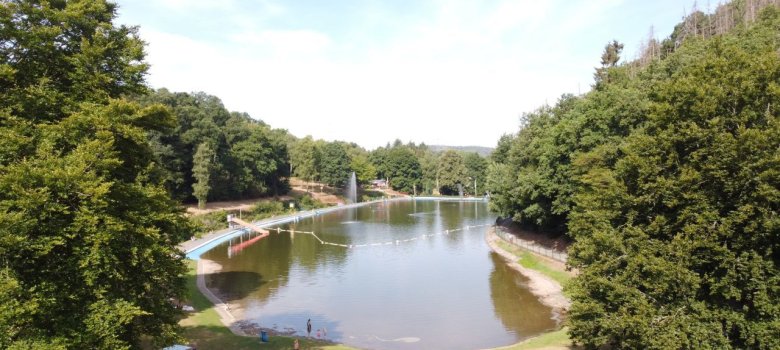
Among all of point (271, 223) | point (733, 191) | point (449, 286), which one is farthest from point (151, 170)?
point (271, 223)

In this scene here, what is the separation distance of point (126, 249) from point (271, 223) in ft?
179

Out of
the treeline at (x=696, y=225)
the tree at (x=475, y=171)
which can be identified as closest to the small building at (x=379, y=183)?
the tree at (x=475, y=171)

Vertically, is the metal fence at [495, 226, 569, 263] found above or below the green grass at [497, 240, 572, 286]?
above

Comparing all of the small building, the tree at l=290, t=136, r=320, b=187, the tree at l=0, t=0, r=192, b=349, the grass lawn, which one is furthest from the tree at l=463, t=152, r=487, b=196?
the tree at l=0, t=0, r=192, b=349

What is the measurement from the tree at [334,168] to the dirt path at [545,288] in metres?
59.4

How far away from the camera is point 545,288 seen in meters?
33.2

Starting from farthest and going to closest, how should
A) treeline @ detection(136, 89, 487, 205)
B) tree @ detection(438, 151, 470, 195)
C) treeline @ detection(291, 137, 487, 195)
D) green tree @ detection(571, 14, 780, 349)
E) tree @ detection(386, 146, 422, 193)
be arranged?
tree @ detection(386, 146, 422, 193)
tree @ detection(438, 151, 470, 195)
treeline @ detection(291, 137, 487, 195)
treeline @ detection(136, 89, 487, 205)
green tree @ detection(571, 14, 780, 349)

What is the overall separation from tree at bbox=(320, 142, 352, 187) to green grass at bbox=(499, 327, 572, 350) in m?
78.5

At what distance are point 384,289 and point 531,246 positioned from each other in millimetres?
16151

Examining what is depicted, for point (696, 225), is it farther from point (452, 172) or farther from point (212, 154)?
point (452, 172)

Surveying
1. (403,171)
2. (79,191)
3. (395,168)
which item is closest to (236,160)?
(395,168)

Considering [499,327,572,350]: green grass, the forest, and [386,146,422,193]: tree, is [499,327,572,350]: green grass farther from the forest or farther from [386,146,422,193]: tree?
[386,146,422,193]: tree

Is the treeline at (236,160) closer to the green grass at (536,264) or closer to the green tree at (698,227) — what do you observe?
the green grass at (536,264)

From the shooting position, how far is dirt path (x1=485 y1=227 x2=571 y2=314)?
29.5 meters
